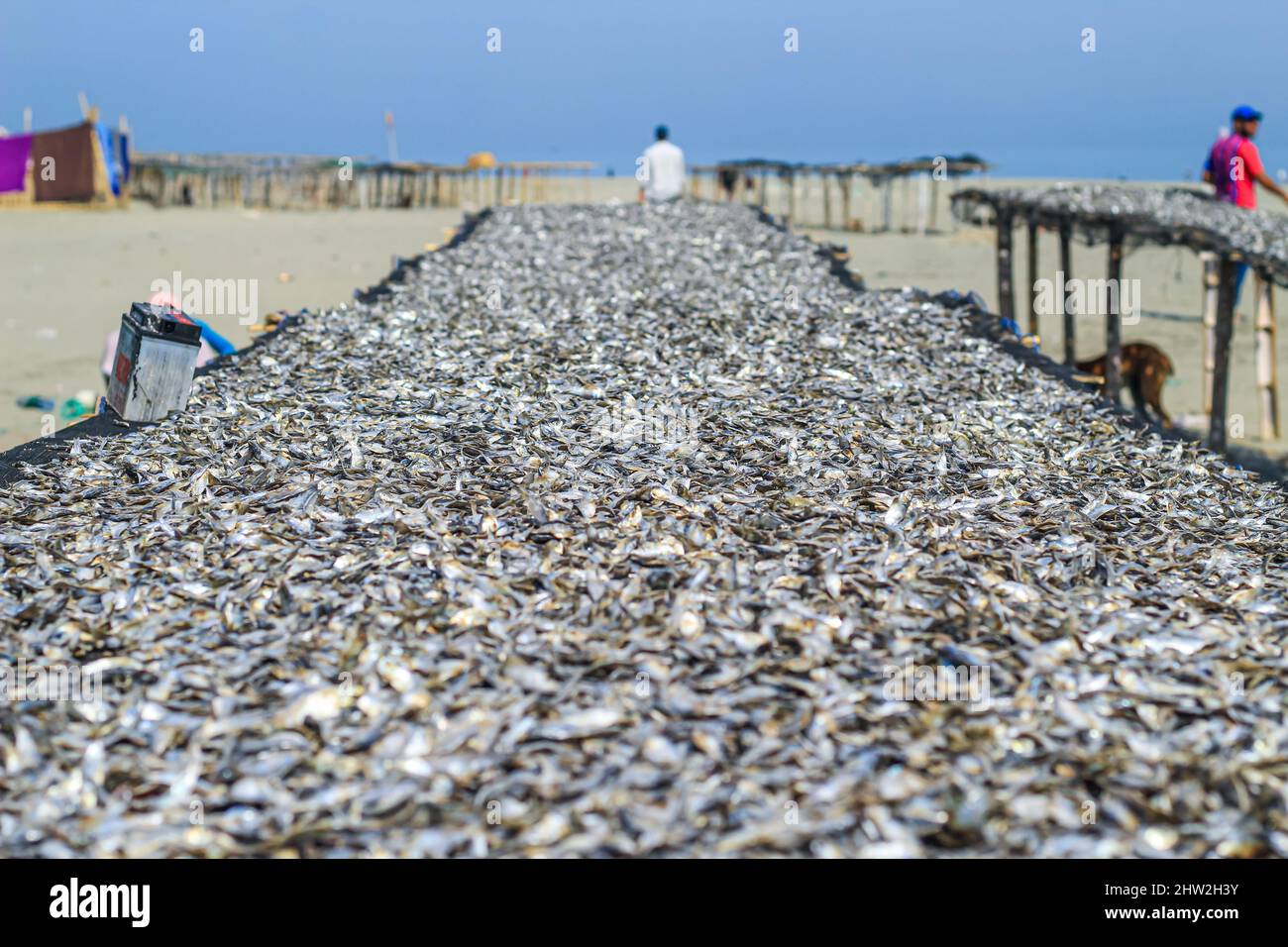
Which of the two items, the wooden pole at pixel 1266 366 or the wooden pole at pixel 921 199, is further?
the wooden pole at pixel 921 199

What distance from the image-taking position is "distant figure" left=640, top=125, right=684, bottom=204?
61.3 feet

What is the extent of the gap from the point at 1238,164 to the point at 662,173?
9155 mm

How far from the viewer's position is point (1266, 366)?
504 inches

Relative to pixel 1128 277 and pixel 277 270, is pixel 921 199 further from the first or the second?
pixel 277 270

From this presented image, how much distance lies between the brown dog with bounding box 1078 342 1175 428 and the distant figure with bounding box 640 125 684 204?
28.9 feet

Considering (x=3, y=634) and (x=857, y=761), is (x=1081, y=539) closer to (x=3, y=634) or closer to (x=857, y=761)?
(x=857, y=761)

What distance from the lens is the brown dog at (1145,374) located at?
41.0 ft

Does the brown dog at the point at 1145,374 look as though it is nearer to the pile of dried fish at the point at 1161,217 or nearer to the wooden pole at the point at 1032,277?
the pile of dried fish at the point at 1161,217

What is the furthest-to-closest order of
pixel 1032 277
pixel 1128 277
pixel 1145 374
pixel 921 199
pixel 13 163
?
pixel 921 199 → pixel 13 163 → pixel 1128 277 → pixel 1032 277 → pixel 1145 374

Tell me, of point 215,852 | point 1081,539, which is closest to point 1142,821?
point 1081,539

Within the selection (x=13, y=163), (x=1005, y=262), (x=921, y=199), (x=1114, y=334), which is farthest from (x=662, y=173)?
(x=13, y=163)

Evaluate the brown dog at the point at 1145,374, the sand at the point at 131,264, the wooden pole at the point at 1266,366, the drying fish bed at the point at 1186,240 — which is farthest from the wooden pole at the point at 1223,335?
the sand at the point at 131,264

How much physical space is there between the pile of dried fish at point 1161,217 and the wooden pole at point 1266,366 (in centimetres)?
101
